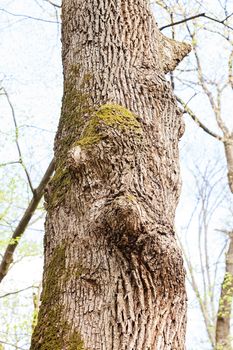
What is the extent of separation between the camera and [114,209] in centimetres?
181

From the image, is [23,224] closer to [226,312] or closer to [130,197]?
[226,312]

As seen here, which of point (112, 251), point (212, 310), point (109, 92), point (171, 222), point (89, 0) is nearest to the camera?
point (112, 251)

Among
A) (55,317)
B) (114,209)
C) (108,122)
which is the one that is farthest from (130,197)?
(55,317)

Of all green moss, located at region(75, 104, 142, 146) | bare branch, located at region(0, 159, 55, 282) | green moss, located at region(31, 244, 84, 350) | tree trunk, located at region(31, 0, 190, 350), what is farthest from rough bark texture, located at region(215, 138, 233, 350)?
green moss, located at region(31, 244, 84, 350)

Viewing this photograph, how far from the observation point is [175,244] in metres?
1.89

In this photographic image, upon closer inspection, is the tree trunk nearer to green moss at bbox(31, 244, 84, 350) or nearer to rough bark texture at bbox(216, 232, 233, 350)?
green moss at bbox(31, 244, 84, 350)

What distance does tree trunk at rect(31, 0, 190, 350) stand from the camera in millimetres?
1729

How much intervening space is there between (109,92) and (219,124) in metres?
8.12

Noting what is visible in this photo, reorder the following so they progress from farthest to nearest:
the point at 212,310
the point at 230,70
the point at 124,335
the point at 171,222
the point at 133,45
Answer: the point at 212,310 → the point at 230,70 → the point at 133,45 → the point at 171,222 → the point at 124,335

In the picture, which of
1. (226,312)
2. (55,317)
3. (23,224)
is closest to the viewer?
(55,317)

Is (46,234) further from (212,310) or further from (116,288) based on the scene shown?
(212,310)

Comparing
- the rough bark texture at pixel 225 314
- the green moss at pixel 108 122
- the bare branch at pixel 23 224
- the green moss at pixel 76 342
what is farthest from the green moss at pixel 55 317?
the rough bark texture at pixel 225 314

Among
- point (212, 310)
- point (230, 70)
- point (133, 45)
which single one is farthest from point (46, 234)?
point (212, 310)

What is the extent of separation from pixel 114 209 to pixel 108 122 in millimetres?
498
